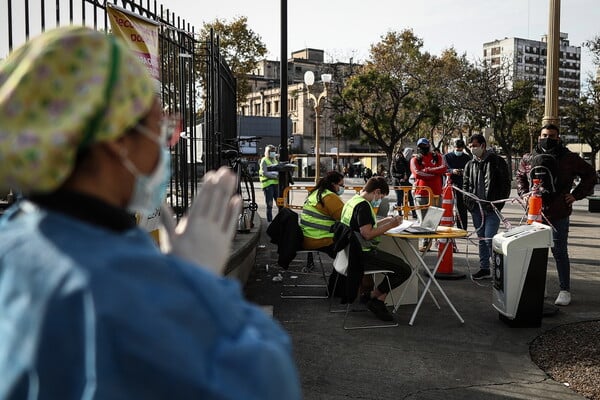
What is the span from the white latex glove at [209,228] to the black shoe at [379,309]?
5192 millimetres

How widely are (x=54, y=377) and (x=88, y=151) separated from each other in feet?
1.33

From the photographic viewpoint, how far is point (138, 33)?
468 centimetres

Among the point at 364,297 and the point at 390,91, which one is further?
the point at 390,91

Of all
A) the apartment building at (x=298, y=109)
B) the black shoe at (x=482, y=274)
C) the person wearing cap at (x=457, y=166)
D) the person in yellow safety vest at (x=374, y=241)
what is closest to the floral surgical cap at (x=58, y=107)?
the person in yellow safety vest at (x=374, y=241)

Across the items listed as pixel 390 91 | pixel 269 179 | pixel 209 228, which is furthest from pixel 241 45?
pixel 209 228

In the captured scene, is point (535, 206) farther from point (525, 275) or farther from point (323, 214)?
point (323, 214)

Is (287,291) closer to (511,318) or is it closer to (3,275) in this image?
(511,318)

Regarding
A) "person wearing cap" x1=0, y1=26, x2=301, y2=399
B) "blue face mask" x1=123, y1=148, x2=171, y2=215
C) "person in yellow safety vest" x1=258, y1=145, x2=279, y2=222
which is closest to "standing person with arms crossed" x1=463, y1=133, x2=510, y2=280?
"person in yellow safety vest" x1=258, y1=145, x2=279, y2=222

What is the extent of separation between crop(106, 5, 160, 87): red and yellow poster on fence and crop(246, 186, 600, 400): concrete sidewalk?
108 inches

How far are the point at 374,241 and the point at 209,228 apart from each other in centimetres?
518

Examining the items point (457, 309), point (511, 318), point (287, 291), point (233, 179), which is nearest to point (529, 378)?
point (511, 318)

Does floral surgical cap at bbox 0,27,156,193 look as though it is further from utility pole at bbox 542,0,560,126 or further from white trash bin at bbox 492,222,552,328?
utility pole at bbox 542,0,560,126

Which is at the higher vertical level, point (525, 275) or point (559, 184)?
point (559, 184)

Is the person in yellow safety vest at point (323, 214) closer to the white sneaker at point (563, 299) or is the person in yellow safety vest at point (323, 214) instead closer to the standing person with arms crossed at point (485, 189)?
the standing person with arms crossed at point (485, 189)
